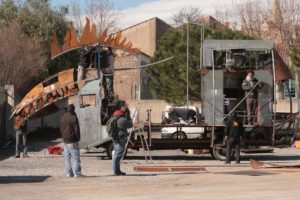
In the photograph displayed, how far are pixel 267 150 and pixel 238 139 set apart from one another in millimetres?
3360

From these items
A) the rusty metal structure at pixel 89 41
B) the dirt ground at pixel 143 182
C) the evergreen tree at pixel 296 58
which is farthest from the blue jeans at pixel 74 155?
the evergreen tree at pixel 296 58

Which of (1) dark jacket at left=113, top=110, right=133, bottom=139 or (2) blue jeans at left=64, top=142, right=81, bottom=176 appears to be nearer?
(2) blue jeans at left=64, top=142, right=81, bottom=176

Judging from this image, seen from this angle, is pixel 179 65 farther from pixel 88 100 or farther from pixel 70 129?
pixel 70 129

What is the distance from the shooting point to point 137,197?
563 inches

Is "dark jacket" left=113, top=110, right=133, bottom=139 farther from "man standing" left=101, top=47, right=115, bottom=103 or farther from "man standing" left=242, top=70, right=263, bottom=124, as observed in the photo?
"man standing" left=242, top=70, right=263, bottom=124

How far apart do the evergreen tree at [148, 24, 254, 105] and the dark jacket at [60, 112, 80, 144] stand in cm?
2314

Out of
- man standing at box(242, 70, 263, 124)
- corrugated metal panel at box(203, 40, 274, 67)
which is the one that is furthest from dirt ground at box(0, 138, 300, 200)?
corrugated metal panel at box(203, 40, 274, 67)

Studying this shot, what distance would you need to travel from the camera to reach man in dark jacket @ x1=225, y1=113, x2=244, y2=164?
22469 mm

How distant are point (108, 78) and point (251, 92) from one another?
201 inches

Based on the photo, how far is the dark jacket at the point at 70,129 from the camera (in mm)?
18047

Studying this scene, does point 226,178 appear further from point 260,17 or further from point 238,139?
point 260,17

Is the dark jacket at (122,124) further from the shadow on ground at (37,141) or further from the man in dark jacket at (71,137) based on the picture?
the shadow on ground at (37,141)

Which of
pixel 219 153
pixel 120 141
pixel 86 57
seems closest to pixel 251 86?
pixel 219 153

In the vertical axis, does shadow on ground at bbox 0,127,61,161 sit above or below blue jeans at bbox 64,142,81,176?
below
